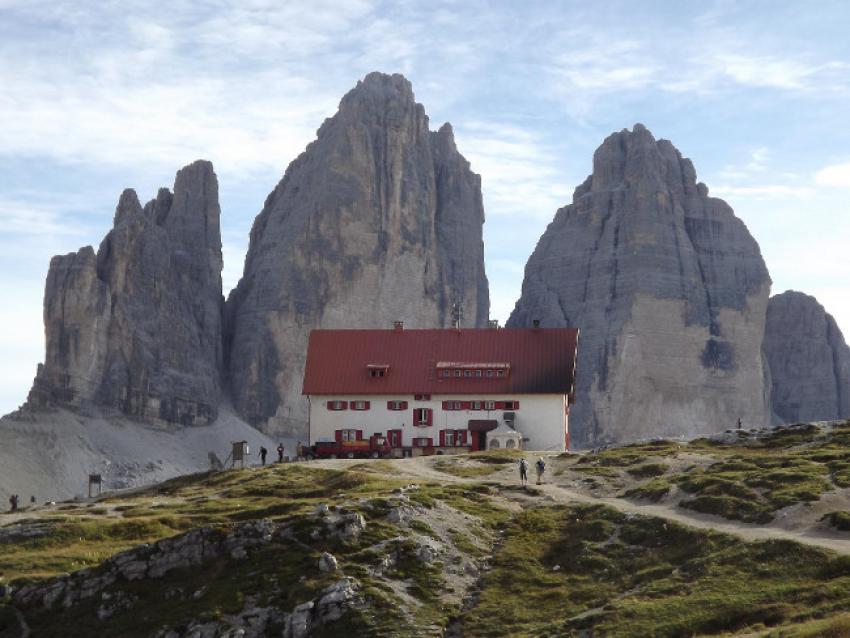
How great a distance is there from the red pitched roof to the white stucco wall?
2.24ft

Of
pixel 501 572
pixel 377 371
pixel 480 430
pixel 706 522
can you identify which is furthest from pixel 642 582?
pixel 377 371

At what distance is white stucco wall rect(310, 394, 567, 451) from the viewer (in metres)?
121

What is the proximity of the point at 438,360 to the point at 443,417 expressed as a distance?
6264 mm

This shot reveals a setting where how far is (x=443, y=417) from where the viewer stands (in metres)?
121

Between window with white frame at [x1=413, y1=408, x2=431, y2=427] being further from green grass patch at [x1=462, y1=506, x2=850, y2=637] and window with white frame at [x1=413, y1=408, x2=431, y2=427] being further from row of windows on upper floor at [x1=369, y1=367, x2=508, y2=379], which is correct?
green grass patch at [x1=462, y1=506, x2=850, y2=637]

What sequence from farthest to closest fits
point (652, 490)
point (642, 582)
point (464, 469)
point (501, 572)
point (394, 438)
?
point (394, 438)
point (464, 469)
point (652, 490)
point (501, 572)
point (642, 582)

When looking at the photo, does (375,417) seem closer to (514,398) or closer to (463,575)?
(514,398)

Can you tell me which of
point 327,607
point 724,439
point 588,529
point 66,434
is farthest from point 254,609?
point 66,434

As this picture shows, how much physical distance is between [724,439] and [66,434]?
367 feet

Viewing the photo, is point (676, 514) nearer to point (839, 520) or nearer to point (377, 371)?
point (839, 520)

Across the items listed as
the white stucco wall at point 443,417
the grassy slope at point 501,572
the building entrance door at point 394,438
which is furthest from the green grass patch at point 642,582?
the white stucco wall at point 443,417

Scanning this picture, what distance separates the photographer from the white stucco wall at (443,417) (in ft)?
396

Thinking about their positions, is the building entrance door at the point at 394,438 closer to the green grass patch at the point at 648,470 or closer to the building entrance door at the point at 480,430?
the building entrance door at the point at 480,430

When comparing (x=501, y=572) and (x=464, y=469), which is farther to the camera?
(x=464, y=469)
